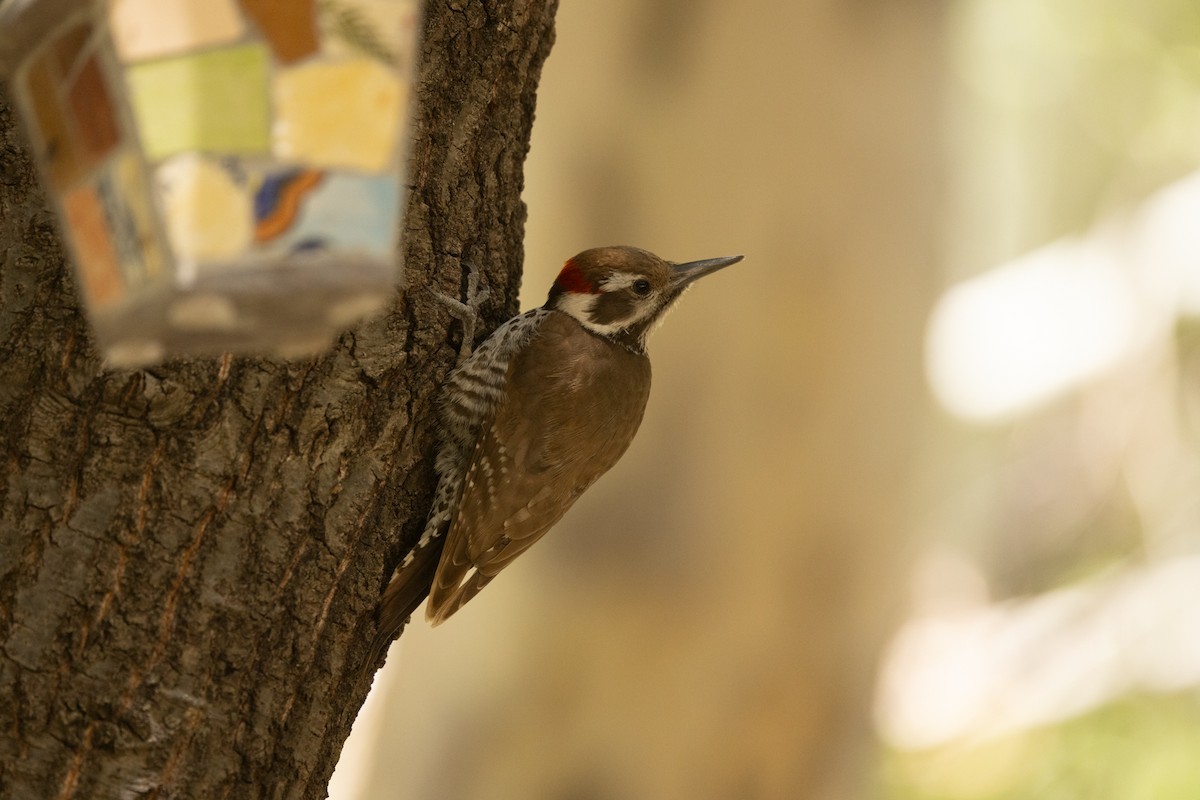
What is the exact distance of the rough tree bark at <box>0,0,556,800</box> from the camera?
5.54 ft

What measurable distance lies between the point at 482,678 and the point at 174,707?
90.3 inches

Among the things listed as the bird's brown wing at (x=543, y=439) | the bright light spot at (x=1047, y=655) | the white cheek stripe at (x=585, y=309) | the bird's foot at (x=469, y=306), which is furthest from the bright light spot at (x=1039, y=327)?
the bird's foot at (x=469, y=306)

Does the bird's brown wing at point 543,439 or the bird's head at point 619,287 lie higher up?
the bird's head at point 619,287

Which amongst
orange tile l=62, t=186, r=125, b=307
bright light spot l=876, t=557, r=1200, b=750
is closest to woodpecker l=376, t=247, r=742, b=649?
orange tile l=62, t=186, r=125, b=307

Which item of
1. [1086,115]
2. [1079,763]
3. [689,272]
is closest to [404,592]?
[689,272]

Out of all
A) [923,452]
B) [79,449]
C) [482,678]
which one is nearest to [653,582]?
[482,678]

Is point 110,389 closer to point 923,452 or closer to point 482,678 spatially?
point 482,678

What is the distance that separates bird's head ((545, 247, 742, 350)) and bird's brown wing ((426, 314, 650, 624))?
105mm

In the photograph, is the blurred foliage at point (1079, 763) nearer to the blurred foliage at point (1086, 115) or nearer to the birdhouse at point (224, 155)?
the blurred foliage at point (1086, 115)

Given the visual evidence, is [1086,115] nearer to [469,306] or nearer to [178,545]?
[469,306]

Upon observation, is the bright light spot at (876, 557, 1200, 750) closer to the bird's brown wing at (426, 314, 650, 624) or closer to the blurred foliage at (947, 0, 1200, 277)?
the blurred foliage at (947, 0, 1200, 277)

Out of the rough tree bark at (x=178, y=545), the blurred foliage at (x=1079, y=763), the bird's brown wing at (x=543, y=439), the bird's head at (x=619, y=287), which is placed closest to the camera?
the rough tree bark at (x=178, y=545)

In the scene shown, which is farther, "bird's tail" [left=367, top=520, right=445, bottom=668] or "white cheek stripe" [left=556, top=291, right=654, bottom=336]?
"white cheek stripe" [left=556, top=291, right=654, bottom=336]

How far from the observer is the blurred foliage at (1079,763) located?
225 inches
